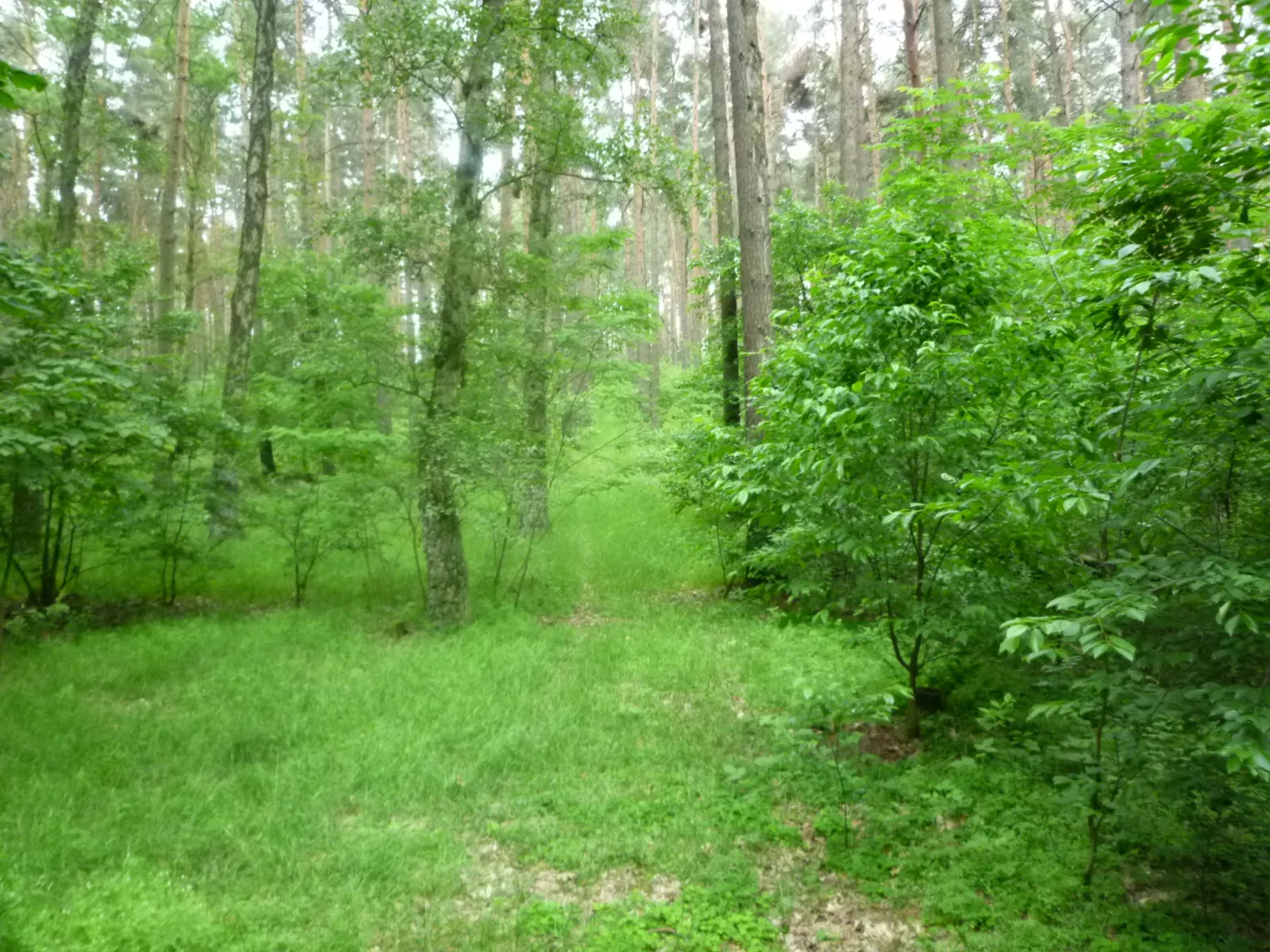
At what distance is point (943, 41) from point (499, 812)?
1315 centimetres

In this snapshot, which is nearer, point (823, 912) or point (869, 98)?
point (823, 912)

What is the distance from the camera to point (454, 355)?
9.34m

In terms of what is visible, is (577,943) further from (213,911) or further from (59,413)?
(59,413)

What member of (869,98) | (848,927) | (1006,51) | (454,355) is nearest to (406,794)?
(848,927)

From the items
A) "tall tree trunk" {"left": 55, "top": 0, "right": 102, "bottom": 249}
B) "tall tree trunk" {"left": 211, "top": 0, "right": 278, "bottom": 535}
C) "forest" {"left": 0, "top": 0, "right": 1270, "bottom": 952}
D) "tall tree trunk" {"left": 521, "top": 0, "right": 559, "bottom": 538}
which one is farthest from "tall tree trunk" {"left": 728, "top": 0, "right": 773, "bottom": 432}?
"tall tree trunk" {"left": 55, "top": 0, "right": 102, "bottom": 249}

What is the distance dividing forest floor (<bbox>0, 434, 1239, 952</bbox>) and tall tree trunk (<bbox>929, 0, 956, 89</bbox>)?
9.84 metres

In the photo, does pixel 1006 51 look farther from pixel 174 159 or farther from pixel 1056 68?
pixel 174 159

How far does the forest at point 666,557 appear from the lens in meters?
3.37

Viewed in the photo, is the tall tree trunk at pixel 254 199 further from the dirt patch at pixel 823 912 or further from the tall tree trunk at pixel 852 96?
the tall tree trunk at pixel 852 96

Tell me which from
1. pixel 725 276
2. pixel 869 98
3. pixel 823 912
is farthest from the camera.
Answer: pixel 869 98

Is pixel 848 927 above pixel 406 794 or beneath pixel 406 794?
beneath

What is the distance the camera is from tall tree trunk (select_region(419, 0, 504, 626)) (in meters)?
9.00

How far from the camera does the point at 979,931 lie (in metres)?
3.68

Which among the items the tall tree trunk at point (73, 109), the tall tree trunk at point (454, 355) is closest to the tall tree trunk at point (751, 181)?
the tall tree trunk at point (454, 355)
